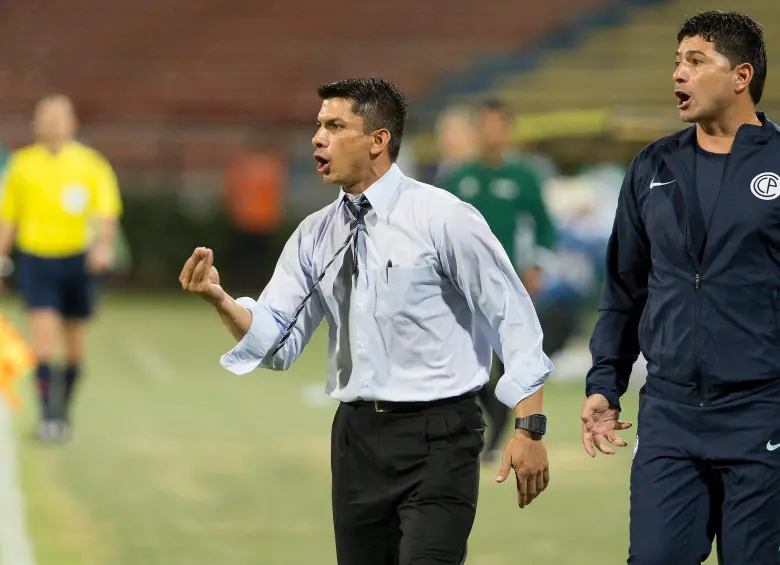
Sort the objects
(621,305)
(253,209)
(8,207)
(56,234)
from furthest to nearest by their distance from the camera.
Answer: (253,209), (8,207), (56,234), (621,305)

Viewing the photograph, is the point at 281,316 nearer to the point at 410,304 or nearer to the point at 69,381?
the point at 410,304

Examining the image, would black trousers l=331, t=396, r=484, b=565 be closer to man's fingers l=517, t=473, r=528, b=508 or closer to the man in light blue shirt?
the man in light blue shirt

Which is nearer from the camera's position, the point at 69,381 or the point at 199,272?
the point at 199,272

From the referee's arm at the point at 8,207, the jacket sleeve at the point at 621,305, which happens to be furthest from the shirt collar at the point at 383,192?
the referee's arm at the point at 8,207

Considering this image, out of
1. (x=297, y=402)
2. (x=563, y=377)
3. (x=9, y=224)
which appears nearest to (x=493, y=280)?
(x=9, y=224)

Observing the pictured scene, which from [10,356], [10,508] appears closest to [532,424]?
[10,356]

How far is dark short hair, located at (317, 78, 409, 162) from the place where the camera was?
184 inches

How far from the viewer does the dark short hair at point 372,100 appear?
466 centimetres

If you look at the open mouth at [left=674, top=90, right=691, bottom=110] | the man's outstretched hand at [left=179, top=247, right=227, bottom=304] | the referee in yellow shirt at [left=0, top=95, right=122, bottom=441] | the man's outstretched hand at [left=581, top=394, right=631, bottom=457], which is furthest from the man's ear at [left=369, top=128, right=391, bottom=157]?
the referee in yellow shirt at [left=0, top=95, right=122, bottom=441]

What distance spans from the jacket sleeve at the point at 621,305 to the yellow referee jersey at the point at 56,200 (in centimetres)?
700

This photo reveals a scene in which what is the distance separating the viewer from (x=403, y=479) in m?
4.64

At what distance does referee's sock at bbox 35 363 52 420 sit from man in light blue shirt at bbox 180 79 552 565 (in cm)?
654

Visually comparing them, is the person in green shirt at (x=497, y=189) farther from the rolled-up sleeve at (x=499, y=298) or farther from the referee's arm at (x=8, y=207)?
the rolled-up sleeve at (x=499, y=298)

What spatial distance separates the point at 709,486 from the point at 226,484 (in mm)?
5341
